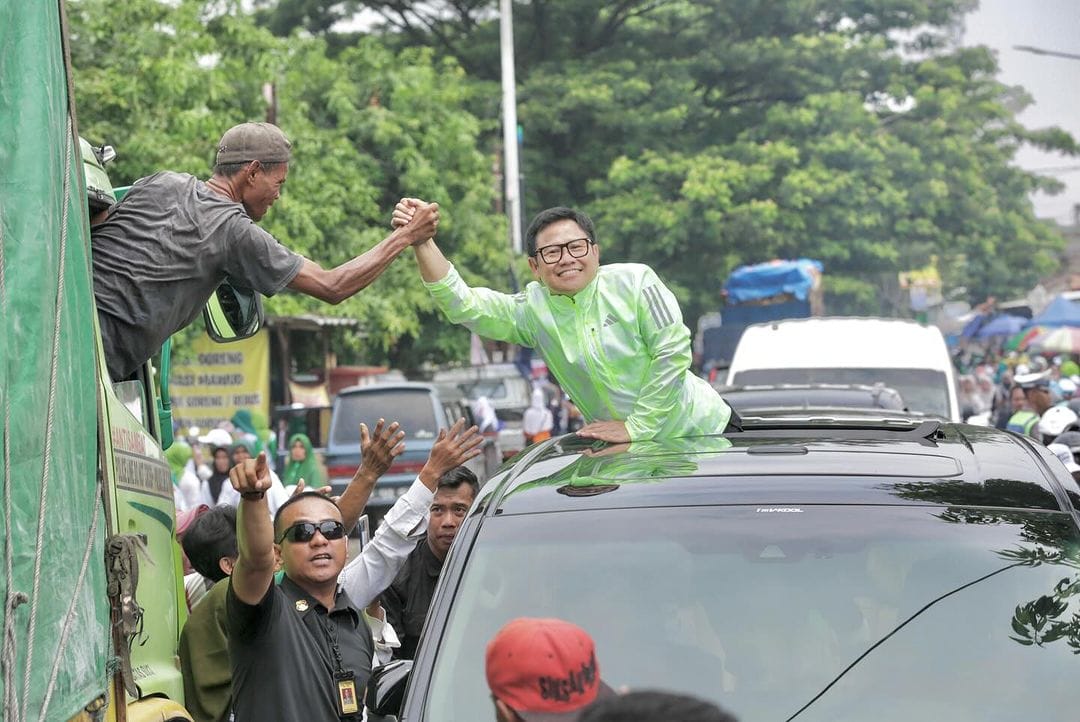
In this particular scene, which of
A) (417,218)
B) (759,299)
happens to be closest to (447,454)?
(417,218)

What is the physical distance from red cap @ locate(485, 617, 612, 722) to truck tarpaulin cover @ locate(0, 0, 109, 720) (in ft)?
2.98

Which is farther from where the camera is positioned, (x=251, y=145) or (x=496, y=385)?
(x=496, y=385)

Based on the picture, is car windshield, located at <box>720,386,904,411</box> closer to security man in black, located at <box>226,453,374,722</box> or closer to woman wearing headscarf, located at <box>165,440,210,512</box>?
woman wearing headscarf, located at <box>165,440,210,512</box>

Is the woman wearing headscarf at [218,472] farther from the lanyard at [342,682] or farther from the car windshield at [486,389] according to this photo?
the car windshield at [486,389]

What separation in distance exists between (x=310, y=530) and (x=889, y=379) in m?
9.49

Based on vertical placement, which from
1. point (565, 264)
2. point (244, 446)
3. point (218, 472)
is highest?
point (565, 264)

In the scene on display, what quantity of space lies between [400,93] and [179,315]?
25.2 meters

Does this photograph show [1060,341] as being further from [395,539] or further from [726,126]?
[395,539]

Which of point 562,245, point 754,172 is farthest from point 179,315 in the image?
point 754,172

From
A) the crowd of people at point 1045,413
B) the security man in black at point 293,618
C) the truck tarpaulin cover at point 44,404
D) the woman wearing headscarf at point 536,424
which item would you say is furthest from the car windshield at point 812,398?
the woman wearing headscarf at point 536,424

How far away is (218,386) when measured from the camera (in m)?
22.0

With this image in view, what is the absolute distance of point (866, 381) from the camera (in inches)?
539

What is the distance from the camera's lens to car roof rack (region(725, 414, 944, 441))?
15.4 ft

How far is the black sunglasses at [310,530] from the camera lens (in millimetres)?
4766
